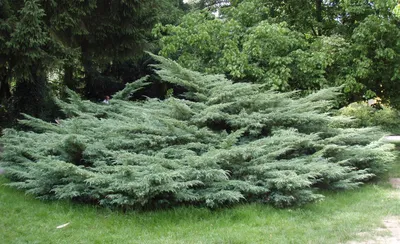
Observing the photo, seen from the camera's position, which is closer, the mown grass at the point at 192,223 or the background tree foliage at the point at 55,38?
the mown grass at the point at 192,223

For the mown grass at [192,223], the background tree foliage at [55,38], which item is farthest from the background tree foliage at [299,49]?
the mown grass at [192,223]

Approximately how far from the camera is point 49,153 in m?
6.35

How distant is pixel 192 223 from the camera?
4.57m

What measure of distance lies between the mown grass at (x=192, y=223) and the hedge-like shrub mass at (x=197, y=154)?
0.65 feet

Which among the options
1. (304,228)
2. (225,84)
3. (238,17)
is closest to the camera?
(304,228)

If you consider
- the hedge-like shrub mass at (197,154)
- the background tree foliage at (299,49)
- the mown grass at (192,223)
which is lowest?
the mown grass at (192,223)

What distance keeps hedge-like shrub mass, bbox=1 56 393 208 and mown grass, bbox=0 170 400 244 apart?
0.20 m

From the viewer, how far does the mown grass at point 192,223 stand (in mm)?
4090

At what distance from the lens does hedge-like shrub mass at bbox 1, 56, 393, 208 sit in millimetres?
4887

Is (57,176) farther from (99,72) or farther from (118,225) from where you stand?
(99,72)

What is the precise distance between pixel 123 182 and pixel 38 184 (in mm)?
1679

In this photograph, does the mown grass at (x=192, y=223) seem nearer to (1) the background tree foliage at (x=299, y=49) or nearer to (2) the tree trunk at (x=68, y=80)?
(1) the background tree foliage at (x=299, y=49)

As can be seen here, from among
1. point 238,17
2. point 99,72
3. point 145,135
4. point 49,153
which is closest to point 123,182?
point 145,135

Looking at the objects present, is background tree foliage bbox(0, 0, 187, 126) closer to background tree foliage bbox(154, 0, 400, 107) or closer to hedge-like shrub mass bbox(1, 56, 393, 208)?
background tree foliage bbox(154, 0, 400, 107)
